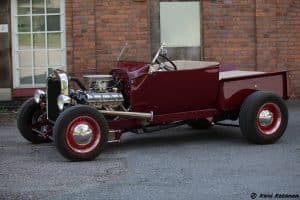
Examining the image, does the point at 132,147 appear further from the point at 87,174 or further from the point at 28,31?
the point at 28,31

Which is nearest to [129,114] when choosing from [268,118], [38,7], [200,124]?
[268,118]

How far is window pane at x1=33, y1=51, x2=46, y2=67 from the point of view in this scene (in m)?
13.5

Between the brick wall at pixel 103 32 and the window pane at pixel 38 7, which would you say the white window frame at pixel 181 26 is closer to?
the brick wall at pixel 103 32

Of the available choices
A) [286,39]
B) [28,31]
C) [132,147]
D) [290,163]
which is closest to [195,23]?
[286,39]

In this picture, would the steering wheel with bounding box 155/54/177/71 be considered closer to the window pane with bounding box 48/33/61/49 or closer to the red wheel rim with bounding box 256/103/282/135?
the red wheel rim with bounding box 256/103/282/135

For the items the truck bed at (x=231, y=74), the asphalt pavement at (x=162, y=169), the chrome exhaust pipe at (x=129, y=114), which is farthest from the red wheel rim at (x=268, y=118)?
the chrome exhaust pipe at (x=129, y=114)

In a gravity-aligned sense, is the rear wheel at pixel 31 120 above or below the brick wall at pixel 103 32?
below

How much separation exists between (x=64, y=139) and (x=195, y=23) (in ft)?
20.4

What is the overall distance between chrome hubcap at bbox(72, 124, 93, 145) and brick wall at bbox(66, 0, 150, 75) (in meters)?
5.05

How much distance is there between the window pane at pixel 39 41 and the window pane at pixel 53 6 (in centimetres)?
52

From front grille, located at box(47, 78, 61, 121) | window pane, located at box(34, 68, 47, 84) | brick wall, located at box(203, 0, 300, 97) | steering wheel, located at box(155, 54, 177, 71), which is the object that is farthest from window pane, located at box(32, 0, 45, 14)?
front grille, located at box(47, 78, 61, 121)

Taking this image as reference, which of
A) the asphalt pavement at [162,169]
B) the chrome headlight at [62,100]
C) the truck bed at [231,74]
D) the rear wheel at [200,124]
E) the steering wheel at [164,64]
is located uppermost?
the steering wheel at [164,64]

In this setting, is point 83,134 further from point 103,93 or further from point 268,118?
point 268,118

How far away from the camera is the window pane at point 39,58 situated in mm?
13500
